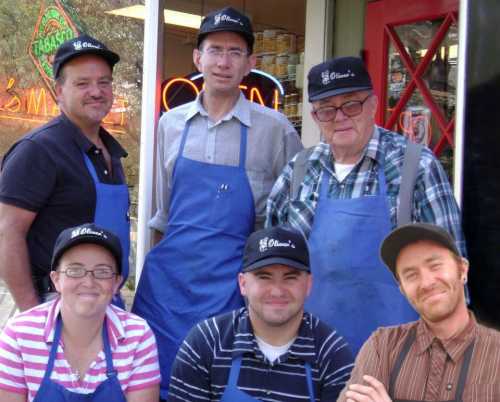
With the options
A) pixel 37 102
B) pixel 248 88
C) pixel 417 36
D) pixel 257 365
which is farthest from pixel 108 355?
pixel 37 102

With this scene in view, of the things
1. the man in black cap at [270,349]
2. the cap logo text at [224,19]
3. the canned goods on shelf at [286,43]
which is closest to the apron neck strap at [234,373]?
the man in black cap at [270,349]

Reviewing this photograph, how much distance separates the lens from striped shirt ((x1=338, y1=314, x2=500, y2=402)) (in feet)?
6.29

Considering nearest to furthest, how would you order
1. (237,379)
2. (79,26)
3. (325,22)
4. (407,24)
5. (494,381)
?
(494,381) < (237,379) < (407,24) < (325,22) < (79,26)

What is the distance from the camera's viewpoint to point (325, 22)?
468cm

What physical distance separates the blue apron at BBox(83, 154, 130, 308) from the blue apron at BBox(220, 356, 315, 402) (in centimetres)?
64

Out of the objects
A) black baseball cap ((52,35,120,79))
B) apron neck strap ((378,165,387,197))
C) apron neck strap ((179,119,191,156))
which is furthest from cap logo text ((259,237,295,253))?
black baseball cap ((52,35,120,79))

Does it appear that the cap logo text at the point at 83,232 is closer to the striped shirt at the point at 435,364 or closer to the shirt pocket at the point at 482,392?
the striped shirt at the point at 435,364

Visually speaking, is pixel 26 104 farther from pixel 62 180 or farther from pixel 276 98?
pixel 62 180

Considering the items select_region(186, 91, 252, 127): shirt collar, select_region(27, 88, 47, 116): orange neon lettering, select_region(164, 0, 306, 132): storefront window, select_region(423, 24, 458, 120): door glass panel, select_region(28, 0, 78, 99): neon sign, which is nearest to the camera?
select_region(186, 91, 252, 127): shirt collar

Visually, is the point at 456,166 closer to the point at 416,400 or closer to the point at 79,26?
the point at 416,400

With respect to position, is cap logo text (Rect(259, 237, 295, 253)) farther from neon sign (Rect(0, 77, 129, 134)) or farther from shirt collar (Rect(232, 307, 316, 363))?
neon sign (Rect(0, 77, 129, 134))

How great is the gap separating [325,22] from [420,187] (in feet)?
7.84

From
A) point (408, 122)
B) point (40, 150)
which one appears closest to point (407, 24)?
point (408, 122)

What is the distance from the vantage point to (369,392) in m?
2.01
